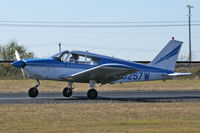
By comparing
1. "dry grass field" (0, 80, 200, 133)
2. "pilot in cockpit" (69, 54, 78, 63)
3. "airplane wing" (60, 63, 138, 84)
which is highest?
"pilot in cockpit" (69, 54, 78, 63)

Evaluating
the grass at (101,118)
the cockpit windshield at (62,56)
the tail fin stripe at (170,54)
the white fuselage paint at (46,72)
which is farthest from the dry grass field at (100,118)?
the tail fin stripe at (170,54)

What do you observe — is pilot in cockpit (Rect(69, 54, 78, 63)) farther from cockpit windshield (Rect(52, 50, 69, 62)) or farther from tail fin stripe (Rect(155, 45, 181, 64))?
tail fin stripe (Rect(155, 45, 181, 64))

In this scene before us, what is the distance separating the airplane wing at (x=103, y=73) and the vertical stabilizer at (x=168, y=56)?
105 inches

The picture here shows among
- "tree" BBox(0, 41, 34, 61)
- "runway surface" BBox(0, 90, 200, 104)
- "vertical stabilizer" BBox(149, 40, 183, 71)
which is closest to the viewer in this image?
"runway surface" BBox(0, 90, 200, 104)

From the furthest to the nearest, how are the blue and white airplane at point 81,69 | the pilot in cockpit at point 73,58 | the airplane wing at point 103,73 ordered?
the pilot in cockpit at point 73,58
the blue and white airplane at point 81,69
the airplane wing at point 103,73

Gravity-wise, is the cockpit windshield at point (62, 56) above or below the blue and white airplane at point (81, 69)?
above

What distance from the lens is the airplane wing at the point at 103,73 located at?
2014 cm

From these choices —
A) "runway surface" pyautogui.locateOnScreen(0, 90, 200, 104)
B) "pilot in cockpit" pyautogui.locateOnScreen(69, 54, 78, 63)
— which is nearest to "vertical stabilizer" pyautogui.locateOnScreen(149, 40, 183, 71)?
"runway surface" pyautogui.locateOnScreen(0, 90, 200, 104)

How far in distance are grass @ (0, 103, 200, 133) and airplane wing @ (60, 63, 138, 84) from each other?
9.89 ft

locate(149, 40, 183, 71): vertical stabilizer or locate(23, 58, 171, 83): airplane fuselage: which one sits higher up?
locate(149, 40, 183, 71): vertical stabilizer

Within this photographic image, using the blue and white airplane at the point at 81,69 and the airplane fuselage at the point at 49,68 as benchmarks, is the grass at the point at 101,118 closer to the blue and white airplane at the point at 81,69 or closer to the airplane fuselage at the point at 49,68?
the blue and white airplane at the point at 81,69

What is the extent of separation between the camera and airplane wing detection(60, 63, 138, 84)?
2014 centimetres

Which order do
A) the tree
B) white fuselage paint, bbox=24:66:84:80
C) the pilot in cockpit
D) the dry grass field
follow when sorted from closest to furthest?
the dry grass field
white fuselage paint, bbox=24:66:84:80
the pilot in cockpit
the tree

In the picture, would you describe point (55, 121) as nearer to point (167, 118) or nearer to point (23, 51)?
point (167, 118)
